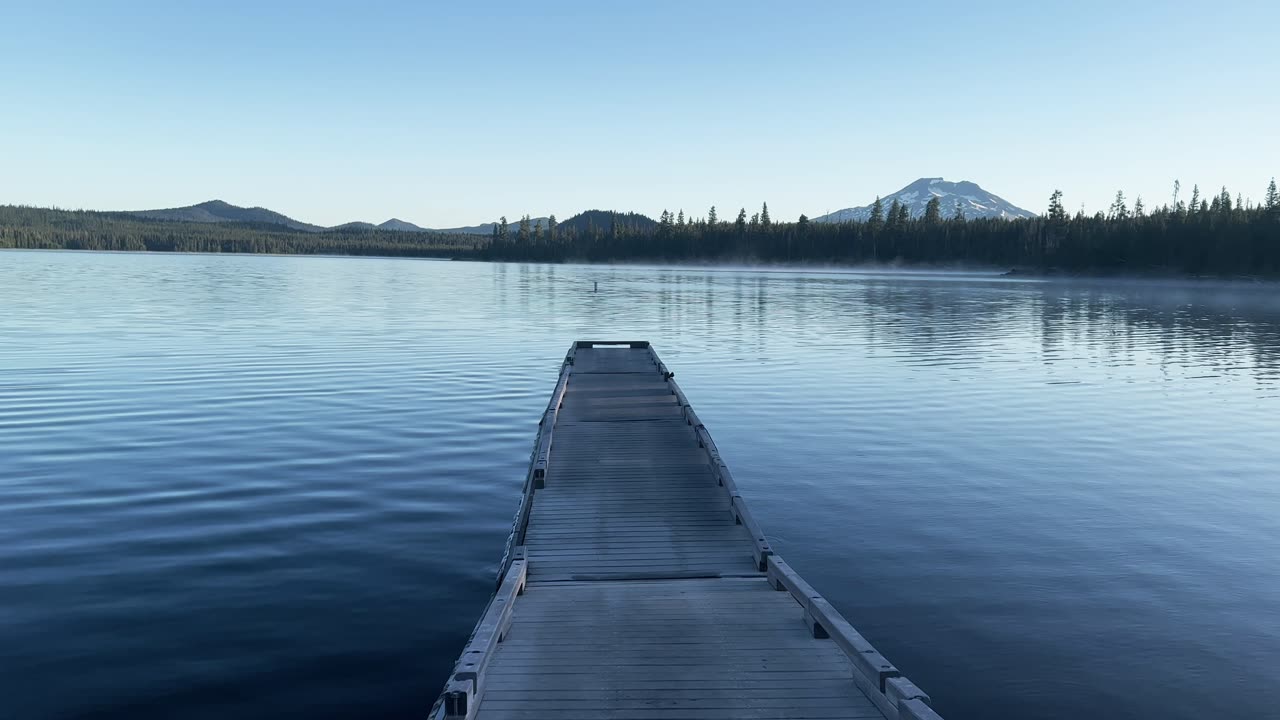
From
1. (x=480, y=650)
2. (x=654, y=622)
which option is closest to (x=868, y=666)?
(x=654, y=622)

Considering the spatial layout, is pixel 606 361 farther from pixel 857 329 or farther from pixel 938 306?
pixel 938 306

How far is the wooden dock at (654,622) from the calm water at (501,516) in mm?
1320

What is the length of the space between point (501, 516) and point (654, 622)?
654cm

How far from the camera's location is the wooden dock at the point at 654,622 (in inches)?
289

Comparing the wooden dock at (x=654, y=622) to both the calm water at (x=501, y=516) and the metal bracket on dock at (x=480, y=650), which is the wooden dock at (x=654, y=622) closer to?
the metal bracket on dock at (x=480, y=650)

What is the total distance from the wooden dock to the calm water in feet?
4.33

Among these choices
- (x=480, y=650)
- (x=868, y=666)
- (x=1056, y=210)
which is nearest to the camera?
(x=868, y=666)

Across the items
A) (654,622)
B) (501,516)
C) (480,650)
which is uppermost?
(480,650)


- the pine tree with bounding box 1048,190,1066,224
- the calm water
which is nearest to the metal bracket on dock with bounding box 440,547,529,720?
the calm water

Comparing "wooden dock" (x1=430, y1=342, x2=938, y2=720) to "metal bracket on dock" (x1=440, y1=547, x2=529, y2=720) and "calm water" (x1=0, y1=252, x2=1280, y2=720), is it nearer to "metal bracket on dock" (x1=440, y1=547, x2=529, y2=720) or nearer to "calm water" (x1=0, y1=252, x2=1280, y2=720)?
"metal bracket on dock" (x1=440, y1=547, x2=529, y2=720)

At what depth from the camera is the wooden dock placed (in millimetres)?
7352

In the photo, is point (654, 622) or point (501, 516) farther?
point (501, 516)

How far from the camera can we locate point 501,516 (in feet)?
49.9

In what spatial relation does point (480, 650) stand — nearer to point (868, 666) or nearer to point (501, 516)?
point (868, 666)
